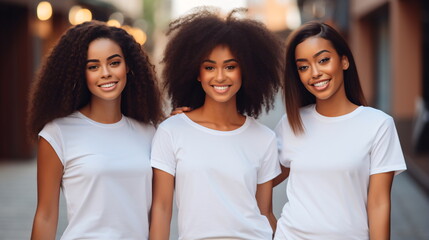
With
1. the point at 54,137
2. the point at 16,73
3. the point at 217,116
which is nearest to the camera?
the point at 54,137

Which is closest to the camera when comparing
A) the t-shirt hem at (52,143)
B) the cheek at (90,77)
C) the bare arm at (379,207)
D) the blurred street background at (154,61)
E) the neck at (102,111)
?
the bare arm at (379,207)

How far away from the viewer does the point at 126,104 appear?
355 cm

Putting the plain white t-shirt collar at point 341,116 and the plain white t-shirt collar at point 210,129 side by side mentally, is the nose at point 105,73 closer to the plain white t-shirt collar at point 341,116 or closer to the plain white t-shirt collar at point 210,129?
the plain white t-shirt collar at point 210,129

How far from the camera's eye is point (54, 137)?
3.19m

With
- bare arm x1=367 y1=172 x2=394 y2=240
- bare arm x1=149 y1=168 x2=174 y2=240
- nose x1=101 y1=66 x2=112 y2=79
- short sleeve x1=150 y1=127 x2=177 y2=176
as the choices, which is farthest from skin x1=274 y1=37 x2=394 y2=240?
nose x1=101 y1=66 x2=112 y2=79

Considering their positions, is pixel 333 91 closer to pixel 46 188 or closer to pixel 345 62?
pixel 345 62

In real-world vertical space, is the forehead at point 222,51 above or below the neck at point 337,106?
above

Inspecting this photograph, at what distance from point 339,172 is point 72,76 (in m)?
1.40

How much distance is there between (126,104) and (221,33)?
683 mm

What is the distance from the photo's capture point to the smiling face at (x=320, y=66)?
3205 millimetres

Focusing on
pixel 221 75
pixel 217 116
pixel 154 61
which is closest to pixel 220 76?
pixel 221 75

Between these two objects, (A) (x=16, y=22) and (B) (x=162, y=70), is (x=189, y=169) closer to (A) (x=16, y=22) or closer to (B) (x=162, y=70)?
(B) (x=162, y=70)

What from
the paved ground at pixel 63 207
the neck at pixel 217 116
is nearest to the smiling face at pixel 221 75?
the neck at pixel 217 116

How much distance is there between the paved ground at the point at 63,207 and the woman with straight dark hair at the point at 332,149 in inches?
134
